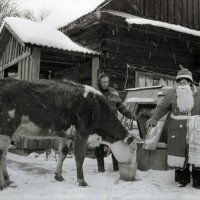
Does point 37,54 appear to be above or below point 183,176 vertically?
above

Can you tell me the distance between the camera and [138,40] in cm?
1348

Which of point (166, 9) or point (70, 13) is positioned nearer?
point (70, 13)

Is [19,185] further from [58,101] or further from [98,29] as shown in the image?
[98,29]

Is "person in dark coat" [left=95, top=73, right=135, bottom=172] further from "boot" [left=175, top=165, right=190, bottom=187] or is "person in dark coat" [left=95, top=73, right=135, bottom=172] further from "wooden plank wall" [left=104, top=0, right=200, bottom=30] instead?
"wooden plank wall" [left=104, top=0, right=200, bottom=30]

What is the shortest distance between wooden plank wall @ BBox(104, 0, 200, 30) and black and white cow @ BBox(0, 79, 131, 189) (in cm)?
715

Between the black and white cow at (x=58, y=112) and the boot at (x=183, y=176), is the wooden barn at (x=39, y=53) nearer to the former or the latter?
the black and white cow at (x=58, y=112)

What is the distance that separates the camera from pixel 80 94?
6297 millimetres

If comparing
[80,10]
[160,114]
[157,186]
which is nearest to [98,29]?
[80,10]

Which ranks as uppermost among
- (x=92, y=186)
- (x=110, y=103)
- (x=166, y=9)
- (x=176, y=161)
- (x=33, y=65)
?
(x=166, y=9)

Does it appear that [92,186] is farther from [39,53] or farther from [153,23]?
[153,23]

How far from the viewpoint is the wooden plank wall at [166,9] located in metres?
13.6

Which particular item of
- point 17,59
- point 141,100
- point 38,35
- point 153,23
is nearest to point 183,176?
point 141,100

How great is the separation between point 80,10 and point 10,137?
8693mm

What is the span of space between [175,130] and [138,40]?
761 centimetres
